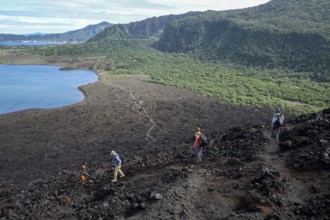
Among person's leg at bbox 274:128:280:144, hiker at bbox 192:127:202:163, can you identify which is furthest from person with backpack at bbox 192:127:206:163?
person's leg at bbox 274:128:280:144

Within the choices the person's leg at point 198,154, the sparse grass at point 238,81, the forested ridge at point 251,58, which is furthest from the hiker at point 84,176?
the forested ridge at point 251,58

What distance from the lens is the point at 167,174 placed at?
14953 millimetres

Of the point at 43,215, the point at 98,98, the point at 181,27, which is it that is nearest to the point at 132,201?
the point at 43,215

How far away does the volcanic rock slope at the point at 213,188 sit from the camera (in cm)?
1198

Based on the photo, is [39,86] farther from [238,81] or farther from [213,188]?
[213,188]

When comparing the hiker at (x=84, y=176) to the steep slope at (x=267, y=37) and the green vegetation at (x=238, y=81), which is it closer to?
the green vegetation at (x=238, y=81)

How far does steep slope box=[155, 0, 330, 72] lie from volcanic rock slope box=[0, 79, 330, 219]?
50.8 meters

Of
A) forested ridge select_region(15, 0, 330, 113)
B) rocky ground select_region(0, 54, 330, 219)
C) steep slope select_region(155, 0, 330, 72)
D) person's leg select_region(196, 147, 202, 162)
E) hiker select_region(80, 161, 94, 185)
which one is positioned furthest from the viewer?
steep slope select_region(155, 0, 330, 72)

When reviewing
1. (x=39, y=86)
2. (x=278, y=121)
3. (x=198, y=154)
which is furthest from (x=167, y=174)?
(x=39, y=86)

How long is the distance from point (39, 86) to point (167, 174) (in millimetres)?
52781

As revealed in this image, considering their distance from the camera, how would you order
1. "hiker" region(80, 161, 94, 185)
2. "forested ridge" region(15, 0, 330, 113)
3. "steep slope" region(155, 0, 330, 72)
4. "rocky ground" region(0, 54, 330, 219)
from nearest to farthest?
"rocky ground" region(0, 54, 330, 219)
"hiker" region(80, 161, 94, 185)
"forested ridge" region(15, 0, 330, 113)
"steep slope" region(155, 0, 330, 72)

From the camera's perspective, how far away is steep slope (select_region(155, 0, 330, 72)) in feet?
238

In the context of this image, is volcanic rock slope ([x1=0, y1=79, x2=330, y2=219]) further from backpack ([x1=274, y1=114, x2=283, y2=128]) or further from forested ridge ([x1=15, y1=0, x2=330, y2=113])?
forested ridge ([x1=15, y1=0, x2=330, y2=113])

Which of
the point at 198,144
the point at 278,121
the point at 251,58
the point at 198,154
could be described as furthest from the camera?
the point at 251,58
